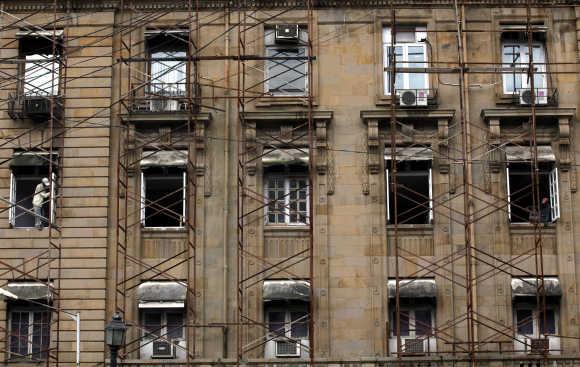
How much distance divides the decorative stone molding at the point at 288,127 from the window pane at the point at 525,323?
21.5 ft

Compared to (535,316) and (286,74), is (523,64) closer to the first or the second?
(286,74)

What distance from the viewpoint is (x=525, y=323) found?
32.8m

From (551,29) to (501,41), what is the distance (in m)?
1.45

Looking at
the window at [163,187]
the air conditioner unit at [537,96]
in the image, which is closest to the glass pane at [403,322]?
the window at [163,187]

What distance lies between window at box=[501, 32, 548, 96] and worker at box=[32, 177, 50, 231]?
42.9 ft

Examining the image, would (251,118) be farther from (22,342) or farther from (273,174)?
(22,342)

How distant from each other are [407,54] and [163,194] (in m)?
7.98

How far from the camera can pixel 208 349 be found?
32.4 m

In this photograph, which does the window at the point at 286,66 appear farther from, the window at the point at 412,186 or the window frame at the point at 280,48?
the window at the point at 412,186

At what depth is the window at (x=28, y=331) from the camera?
3288cm

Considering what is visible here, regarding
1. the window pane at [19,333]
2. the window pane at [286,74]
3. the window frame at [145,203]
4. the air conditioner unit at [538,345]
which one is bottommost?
the air conditioner unit at [538,345]

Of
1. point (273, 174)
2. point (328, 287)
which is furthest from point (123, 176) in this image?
point (328, 287)

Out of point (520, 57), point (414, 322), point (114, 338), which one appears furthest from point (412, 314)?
point (114, 338)

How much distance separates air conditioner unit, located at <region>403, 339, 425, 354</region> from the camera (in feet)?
106
